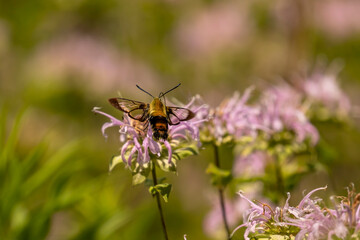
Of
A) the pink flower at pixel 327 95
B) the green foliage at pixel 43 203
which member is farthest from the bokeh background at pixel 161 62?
the green foliage at pixel 43 203

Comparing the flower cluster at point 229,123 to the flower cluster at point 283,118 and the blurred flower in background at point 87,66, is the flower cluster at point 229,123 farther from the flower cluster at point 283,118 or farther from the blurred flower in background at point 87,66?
the blurred flower in background at point 87,66

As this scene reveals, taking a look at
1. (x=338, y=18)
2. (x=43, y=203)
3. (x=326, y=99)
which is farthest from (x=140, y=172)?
(x=338, y=18)

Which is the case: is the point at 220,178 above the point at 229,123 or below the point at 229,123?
below

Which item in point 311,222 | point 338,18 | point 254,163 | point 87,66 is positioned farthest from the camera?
point 338,18

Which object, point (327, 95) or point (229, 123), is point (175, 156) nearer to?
point (229, 123)

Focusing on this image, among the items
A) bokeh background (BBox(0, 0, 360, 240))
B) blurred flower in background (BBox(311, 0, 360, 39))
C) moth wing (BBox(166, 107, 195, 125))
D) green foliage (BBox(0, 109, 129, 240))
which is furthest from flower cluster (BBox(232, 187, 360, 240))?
blurred flower in background (BBox(311, 0, 360, 39))

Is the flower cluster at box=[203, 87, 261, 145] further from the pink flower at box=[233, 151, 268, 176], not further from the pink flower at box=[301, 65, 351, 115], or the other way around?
the pink flower at box=[301, 65, 351, 115]
